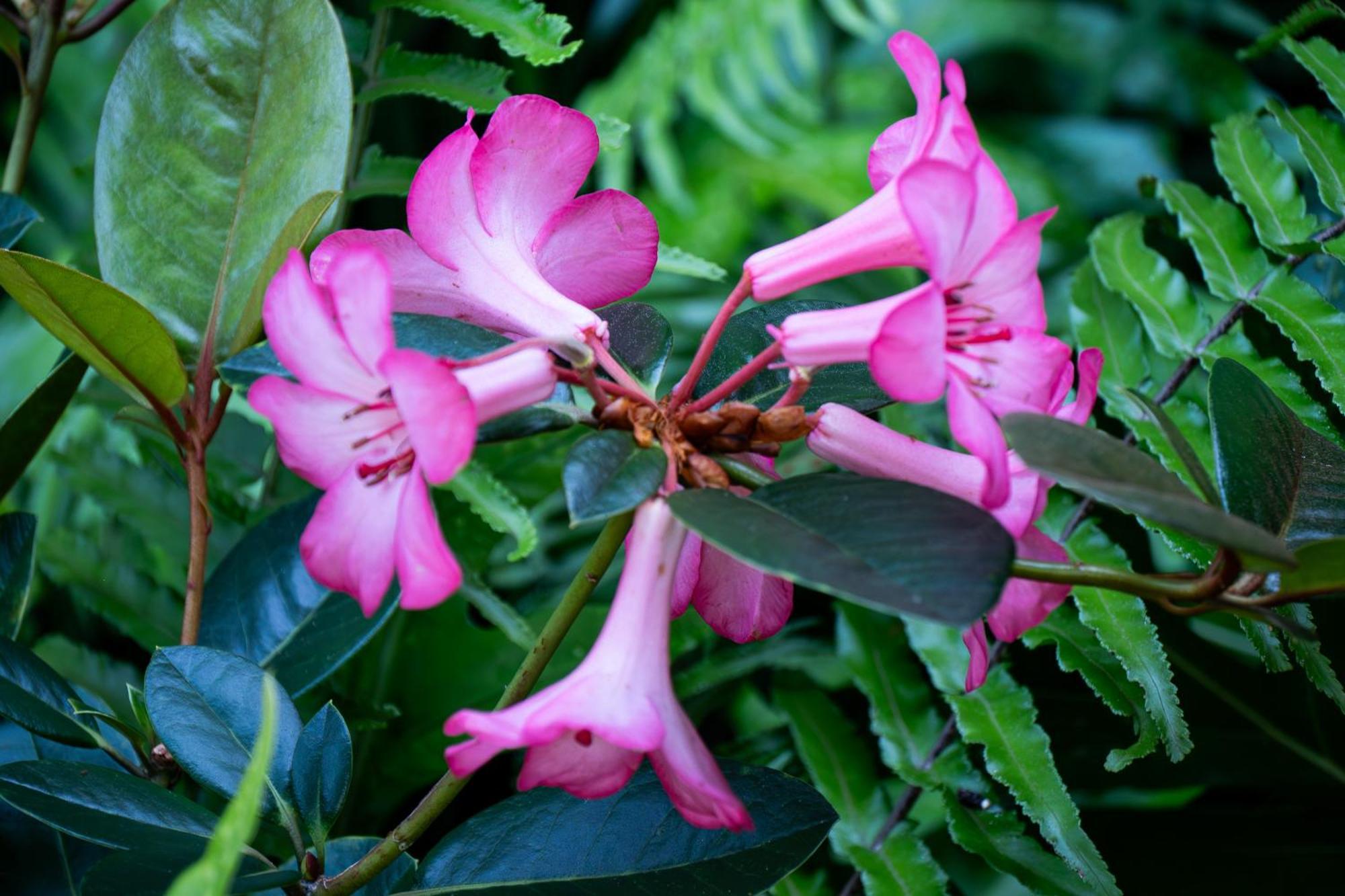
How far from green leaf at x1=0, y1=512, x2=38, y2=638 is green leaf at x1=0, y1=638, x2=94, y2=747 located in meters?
0.07

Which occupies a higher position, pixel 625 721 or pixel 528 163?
pixel 528 163

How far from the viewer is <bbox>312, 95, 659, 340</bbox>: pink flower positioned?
0.45 m

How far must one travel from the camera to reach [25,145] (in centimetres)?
65

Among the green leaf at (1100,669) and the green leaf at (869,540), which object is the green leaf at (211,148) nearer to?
the green leaf at (869,540)

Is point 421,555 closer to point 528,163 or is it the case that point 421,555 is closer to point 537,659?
point 537,659

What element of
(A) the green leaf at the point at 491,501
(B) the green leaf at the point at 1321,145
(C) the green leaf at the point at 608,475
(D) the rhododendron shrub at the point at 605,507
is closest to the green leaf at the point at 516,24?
(D) the rhododendron shrub at the point at 605,507

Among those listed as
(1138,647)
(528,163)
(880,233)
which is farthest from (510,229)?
(1138,647)

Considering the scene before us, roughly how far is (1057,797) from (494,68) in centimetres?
55

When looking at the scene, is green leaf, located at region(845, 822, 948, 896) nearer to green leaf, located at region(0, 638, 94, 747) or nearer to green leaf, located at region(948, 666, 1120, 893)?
green leaf, located at region(948, 666, 1120, 893)

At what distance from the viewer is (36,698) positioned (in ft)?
1.63

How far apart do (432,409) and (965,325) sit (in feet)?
0.64

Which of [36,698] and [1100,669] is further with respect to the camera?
[1100,669]

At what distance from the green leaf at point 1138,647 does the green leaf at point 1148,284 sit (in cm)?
20

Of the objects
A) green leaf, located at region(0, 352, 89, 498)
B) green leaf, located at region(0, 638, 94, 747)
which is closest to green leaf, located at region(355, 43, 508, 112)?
green leaf, located at region(0, 352, 89, 498)
